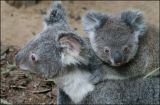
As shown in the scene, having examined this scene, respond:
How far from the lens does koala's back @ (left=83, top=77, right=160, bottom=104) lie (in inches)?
263

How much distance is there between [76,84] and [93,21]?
0.86 m

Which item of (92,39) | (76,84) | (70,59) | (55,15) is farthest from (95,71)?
(55,15)

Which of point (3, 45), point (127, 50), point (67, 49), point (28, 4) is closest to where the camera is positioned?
point (67, 49)

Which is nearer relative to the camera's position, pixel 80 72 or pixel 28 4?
pixel 80 72

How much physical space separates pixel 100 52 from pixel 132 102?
647mm

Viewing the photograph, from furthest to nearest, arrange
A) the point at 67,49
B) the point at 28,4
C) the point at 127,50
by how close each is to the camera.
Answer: the point at 28,4 < the point at 127,50 < the point at 67,49

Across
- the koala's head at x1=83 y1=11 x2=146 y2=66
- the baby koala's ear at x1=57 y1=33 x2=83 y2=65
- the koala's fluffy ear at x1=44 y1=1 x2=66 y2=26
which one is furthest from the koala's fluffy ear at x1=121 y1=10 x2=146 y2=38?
the baby koala's ear at x1=57 y1=33 x2=83 y2=65

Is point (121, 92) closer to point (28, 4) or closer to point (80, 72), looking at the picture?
point (80, 72)

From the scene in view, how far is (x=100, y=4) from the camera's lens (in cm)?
1105

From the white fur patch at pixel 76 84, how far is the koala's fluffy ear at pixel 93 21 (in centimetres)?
71

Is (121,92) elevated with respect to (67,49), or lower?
lower

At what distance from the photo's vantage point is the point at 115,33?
6.98 meters

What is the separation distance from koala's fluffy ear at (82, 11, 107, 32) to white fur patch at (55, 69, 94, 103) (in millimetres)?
713

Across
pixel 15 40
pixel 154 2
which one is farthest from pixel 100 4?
pixel 15 40
